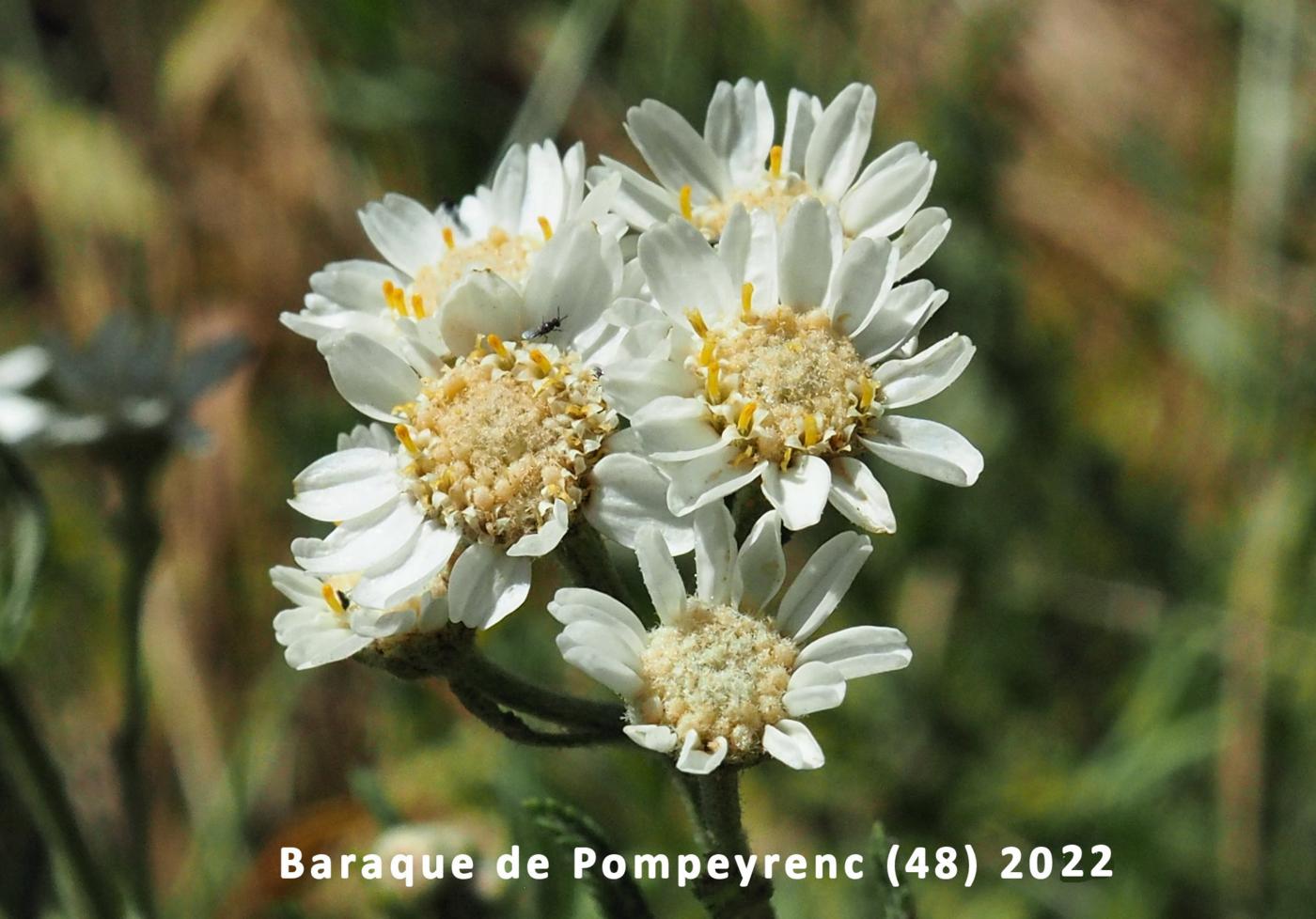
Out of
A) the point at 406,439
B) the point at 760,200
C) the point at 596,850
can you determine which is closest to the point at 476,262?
the point at 406,439

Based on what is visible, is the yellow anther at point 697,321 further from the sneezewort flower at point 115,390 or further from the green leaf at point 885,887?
the sneezewort flower at point 115,390

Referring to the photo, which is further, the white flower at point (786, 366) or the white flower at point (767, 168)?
the white flower at point (767, 168)

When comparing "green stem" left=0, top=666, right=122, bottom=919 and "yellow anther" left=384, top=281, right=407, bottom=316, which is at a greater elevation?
"yellow anther" left=384, top=281, right=407, bottom=316

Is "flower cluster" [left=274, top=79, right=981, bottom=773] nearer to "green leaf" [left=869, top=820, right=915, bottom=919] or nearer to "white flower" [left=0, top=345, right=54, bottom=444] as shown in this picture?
"green leaf" [left=869, top=820, right=915, bottom=919]

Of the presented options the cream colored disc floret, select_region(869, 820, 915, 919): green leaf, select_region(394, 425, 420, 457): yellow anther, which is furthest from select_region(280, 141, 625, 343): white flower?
select_region(869, 820, 915, 919): green leaf

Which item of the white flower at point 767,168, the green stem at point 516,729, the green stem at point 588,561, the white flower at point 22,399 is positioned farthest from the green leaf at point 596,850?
the white flower at point 22,399

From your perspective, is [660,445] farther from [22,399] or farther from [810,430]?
[22,399]

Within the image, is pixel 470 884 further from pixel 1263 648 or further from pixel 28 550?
pixel 1263 648
